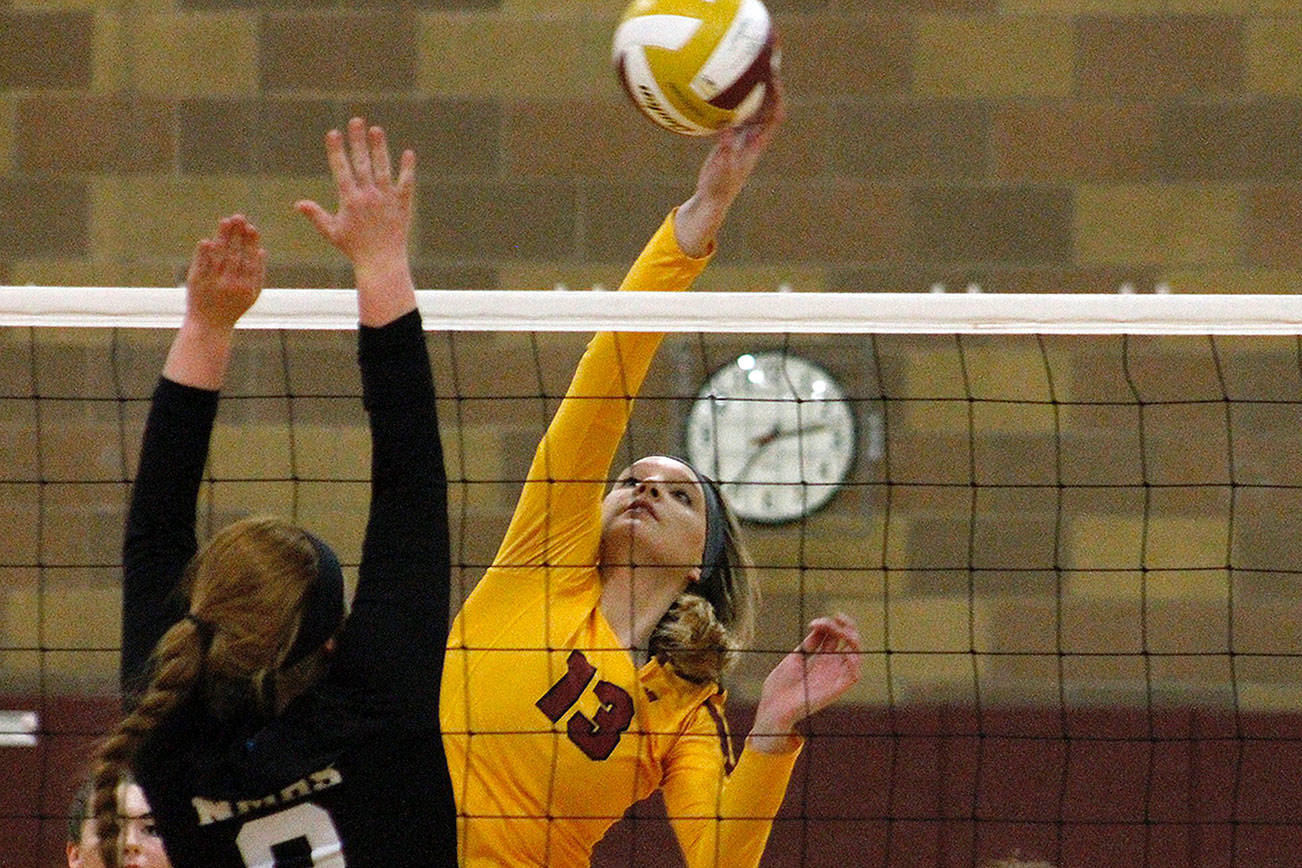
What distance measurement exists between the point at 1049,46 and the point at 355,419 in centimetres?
225

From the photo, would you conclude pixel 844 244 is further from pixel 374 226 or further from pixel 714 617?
pixel 374 226

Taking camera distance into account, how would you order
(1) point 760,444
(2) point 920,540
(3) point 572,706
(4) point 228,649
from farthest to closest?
(2) point 920,540, (1) point 760,444, (3) point 572,706, (4) point 228,649

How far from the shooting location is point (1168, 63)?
502 cm

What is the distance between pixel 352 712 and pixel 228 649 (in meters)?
0.13

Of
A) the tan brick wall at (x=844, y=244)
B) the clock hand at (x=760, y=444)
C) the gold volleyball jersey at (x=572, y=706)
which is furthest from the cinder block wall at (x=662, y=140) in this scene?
the gold volleyball jersey at (x=572, y=706)

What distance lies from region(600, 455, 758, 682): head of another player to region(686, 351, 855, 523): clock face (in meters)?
1.97

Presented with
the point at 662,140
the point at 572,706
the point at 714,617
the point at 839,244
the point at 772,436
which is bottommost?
the point at 572,706

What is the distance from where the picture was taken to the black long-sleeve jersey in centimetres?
169

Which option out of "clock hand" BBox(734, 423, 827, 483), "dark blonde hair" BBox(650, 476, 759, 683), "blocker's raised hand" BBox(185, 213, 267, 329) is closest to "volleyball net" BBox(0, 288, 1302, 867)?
"clock hand" BBox(734, 423, 827, 483)

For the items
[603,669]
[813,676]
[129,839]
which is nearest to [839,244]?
[603,669]

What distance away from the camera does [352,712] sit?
5.60 ft

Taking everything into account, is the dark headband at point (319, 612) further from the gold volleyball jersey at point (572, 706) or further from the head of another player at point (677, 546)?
the head of another player at point (677, 546)

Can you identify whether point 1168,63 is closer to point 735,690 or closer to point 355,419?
point 735,690

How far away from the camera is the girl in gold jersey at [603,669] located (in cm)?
259
